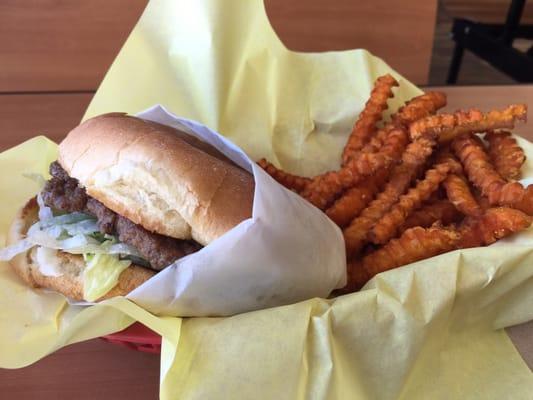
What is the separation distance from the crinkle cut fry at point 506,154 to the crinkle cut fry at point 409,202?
0.09 meters

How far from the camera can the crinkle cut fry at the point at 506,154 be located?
1.06 m

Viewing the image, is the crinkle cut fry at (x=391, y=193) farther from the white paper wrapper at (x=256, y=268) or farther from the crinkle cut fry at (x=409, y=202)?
the white paper wrapper at (x=256, y=268)

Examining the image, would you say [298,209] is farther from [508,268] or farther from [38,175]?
[38,175]

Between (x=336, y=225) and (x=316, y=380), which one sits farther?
(x=336, y=225)

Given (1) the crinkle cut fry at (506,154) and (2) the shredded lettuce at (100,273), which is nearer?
(2) the shredded lettuce at (100,273)

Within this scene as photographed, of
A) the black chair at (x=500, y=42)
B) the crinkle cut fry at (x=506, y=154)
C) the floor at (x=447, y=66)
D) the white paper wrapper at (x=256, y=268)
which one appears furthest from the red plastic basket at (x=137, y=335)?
the floor at (x=447, y=66)

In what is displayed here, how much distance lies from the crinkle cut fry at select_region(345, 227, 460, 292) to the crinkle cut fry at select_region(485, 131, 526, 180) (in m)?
0.22

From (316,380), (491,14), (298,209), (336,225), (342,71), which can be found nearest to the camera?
(316,380)

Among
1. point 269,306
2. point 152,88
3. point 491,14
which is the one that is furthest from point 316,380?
point 491,14

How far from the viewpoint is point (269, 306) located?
818mm

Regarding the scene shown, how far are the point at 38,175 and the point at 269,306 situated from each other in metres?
0.49

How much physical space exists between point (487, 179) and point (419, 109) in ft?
0.69

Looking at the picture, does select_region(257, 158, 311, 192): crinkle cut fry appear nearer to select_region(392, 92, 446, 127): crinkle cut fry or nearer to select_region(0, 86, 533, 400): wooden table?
select_region(392, 92, 446, 127): crinkle cut fry

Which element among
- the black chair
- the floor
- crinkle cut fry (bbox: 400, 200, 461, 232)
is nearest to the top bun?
crinkle cut fry (bbox: 400, 200, 461, 232)
